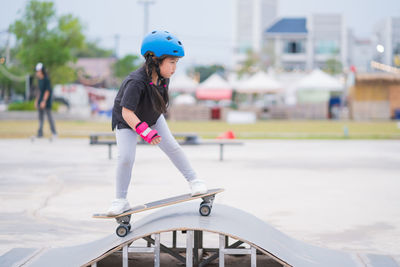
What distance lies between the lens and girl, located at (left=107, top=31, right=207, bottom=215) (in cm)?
402

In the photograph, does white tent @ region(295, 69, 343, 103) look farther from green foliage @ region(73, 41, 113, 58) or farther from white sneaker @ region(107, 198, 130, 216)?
green foliage @ region(73, 41, 113, 58)

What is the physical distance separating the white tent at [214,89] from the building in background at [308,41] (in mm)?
43406

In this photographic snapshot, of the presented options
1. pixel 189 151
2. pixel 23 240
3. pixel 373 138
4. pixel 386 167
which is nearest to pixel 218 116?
pixel 373 138

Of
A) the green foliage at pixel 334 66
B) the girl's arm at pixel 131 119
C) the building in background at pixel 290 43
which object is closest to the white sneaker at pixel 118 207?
the girl's arm at pixel 131 119

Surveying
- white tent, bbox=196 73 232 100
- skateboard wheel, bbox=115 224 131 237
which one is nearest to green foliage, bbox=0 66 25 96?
white tent, bbox=196 73 232 100

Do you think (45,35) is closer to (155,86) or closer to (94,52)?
(155,86)

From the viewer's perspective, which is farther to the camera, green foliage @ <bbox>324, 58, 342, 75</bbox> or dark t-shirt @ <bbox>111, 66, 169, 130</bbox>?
green foliage @ <bbox>324, 58, 342, 75</bbox>

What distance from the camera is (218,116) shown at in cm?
4081

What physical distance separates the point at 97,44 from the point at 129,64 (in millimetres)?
38440

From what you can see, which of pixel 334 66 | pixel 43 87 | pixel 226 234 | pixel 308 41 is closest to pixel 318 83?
pixel 43 87

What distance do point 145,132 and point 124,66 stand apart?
87.1 metres

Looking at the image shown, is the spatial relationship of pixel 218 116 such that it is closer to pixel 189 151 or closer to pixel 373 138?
pixel 373 138

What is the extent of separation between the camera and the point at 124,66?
89.5m

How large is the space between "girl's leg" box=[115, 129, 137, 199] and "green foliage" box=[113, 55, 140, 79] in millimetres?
85276
